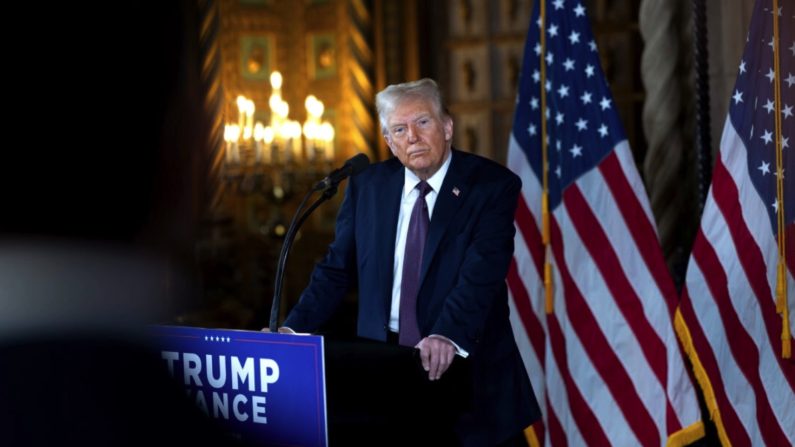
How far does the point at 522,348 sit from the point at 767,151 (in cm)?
135

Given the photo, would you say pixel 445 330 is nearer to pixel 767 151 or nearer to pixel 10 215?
pixel 767 151

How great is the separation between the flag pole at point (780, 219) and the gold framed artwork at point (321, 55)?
15.3ft

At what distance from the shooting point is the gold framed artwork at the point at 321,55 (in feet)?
26.3

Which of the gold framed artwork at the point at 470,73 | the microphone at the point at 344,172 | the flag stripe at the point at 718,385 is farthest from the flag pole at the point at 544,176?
the gold framed artwork at the point at 470,73

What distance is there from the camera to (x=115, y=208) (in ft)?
1.69

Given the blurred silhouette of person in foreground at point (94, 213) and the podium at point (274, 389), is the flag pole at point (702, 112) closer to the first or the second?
the podium at point (274, 389)

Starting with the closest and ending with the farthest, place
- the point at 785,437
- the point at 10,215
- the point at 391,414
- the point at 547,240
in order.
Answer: the point at 10,215, the point at 391,414, the point at 785,437, the point at 547,240

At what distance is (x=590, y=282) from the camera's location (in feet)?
13.9

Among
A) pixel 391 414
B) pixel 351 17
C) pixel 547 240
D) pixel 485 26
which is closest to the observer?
pixel 391 414

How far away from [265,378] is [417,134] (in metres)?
1.30

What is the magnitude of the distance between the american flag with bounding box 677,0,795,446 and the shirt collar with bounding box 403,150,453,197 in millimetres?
1407

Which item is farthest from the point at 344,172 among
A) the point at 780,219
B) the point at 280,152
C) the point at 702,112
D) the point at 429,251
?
the point at 280,152

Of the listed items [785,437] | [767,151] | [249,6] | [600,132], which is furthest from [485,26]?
[785,437]

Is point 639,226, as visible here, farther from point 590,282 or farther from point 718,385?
point 718,385
